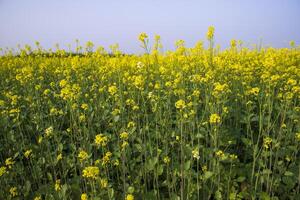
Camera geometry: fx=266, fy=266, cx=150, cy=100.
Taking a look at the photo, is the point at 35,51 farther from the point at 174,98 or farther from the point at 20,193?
the point at 20,193

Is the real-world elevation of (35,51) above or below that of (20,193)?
above

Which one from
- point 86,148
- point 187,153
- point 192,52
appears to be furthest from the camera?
point 192,52

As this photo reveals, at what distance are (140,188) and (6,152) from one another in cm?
214

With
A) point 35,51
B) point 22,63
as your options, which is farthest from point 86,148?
point 35,51

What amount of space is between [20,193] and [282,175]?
2.75 metres

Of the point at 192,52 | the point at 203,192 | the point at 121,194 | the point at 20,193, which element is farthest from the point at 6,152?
the point at 192,52

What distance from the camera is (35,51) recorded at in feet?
35.0

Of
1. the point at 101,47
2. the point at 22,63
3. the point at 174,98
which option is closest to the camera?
the point at 174,98

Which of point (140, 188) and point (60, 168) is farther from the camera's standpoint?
point (60, 168)

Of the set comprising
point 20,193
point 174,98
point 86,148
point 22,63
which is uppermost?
point 22,63

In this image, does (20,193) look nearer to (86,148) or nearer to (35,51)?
(86,148)

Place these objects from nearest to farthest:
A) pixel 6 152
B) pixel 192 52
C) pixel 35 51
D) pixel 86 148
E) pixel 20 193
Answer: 1. pixel 20 193
2. pixel 86 148
3. pixel 6 152
4. pixel 192 52
5. pixel 35 51

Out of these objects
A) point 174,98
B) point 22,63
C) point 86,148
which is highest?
point 22,63

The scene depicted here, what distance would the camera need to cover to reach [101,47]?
8.37 meters
